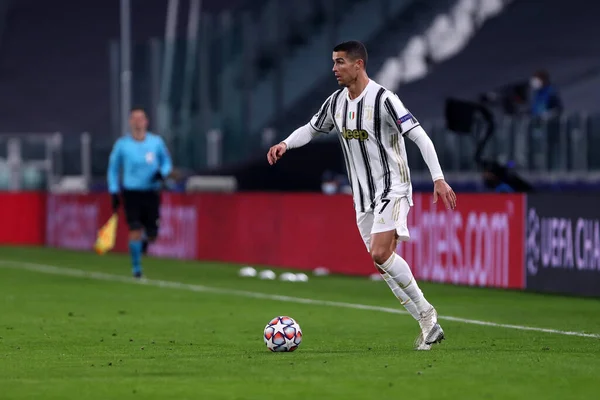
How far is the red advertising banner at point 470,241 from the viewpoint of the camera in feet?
63.8

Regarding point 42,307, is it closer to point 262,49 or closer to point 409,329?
point 409,329

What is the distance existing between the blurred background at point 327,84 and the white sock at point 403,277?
505 inches

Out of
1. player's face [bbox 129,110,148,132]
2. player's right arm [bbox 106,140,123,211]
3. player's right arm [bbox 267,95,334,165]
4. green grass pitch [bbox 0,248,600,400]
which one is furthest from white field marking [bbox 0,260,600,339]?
player's right arm [bbox 267,95,334,165]

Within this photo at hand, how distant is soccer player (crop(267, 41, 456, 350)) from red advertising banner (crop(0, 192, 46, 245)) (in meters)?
24.0

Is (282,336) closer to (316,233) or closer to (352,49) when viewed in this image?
(352,49)

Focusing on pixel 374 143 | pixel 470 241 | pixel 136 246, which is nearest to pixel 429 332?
pixel 374 143

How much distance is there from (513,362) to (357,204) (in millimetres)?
2025

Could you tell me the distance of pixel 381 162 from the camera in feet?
38.5

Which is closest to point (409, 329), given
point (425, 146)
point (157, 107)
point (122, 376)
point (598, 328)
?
point (598, 328)

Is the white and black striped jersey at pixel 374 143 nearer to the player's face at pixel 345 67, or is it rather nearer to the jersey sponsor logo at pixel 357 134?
the jersey sponsor logo at pixel 357 134

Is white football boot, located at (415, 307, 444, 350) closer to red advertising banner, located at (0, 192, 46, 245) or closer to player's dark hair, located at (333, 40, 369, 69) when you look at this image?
player's dark hair, located at (333, 40, 369, 69)

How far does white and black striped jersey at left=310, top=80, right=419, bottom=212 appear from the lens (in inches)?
459

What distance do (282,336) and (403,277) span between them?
1027 millimetres

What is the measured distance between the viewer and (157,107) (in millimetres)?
41344
